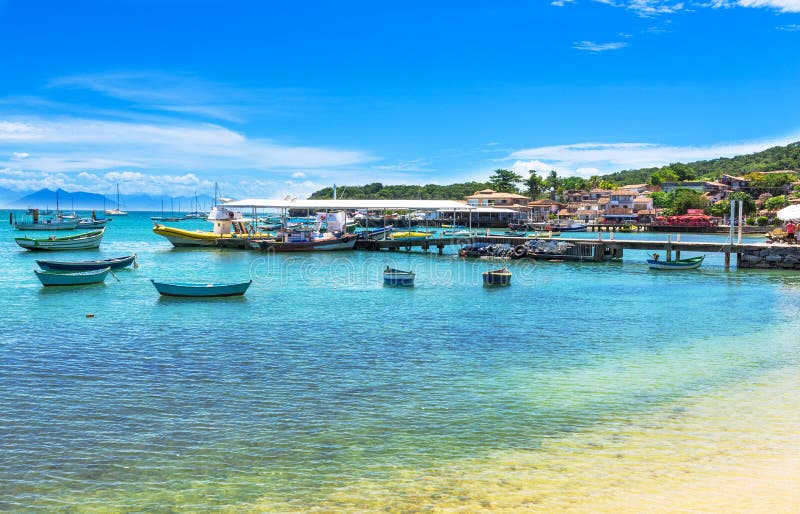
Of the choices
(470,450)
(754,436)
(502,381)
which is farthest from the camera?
(502,381)

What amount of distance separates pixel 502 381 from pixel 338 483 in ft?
22.6

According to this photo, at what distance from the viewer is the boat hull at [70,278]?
32.9 metres

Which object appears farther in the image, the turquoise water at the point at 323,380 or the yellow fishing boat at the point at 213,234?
the yellow fishing boat at the point at 213,234

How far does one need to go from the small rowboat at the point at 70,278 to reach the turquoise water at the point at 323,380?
2.89 feet

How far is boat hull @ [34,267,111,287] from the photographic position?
1297 inches

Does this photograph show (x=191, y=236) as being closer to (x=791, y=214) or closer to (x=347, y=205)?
(x=347, y=205)

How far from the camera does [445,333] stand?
2242 cm

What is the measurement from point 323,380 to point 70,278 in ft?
76.7

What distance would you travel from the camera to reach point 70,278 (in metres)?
33.4

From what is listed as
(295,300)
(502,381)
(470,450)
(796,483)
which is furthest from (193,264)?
(796,483)

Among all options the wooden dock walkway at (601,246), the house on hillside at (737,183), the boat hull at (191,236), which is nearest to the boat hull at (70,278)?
the boat hull at (191,236)

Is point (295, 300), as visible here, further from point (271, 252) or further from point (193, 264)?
point (271, 252)

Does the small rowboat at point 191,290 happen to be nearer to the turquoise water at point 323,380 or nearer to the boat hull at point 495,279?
the turquoise water at point 323,380

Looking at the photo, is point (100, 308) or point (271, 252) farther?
point (271, 252)
